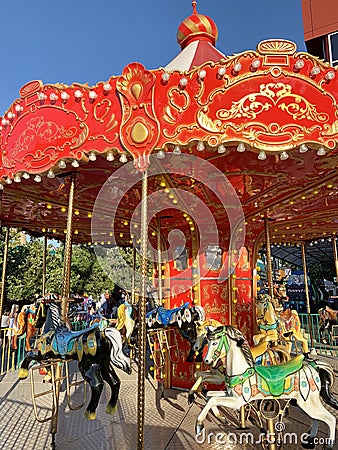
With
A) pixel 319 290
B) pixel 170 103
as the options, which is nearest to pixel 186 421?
pixel 170 103

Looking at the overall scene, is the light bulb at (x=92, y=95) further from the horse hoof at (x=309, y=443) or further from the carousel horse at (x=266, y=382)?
the horse hoof at (x=309, y=443)

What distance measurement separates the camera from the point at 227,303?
237 inches

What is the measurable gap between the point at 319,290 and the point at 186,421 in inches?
678

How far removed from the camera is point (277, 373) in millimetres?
3266

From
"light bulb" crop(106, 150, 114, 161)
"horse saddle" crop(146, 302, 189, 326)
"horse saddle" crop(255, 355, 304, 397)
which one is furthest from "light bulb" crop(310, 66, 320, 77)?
"horse saddle" crop(146, 302, 189, 326)

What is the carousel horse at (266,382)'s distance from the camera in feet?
10.5

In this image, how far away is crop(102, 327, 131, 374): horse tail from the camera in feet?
10.9

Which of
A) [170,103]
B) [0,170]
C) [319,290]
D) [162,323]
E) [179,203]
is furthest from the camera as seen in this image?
[319,290]

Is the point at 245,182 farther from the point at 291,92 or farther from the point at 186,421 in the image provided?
the point at 186,421
